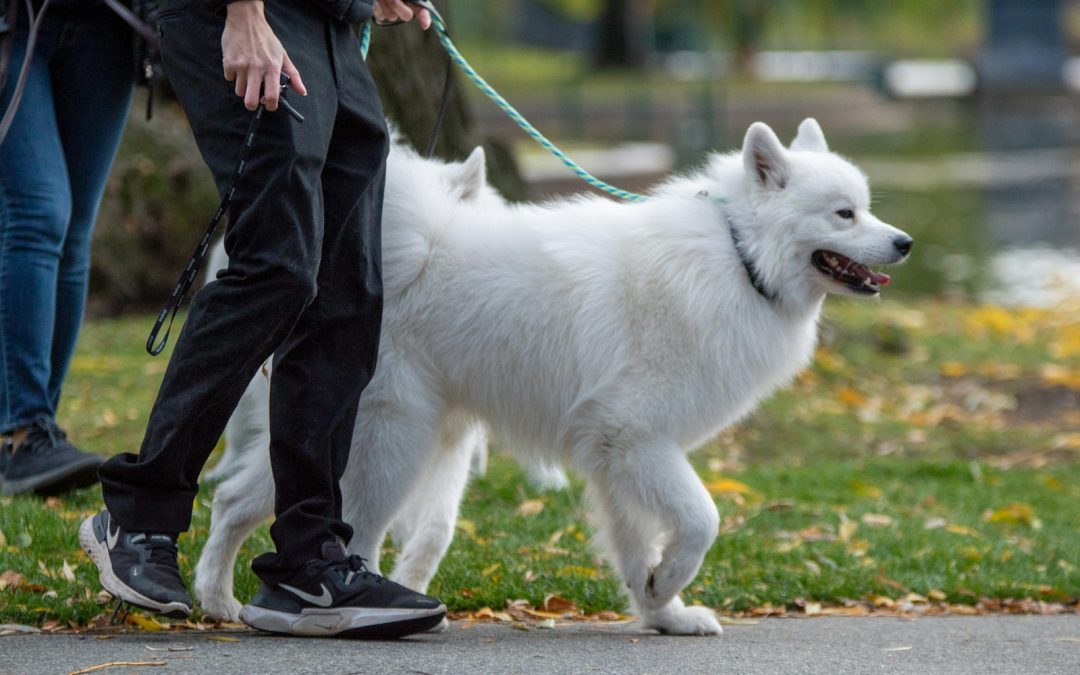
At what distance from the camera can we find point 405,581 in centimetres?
446

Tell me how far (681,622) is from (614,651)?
437 mm

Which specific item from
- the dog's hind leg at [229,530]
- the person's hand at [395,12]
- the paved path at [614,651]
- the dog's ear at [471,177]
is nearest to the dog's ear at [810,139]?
the dog's ear at [471,177]

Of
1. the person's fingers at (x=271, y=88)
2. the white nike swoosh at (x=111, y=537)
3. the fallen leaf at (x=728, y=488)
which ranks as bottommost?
the fallen leaf at (x=728, y=488)

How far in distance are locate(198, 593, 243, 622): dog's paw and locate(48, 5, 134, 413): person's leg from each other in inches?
51.8

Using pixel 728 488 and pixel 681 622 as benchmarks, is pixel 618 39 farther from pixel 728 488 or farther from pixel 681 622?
pixel 681 622

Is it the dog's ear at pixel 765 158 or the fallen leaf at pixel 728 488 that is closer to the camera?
the dog's ear at pixel 765 158

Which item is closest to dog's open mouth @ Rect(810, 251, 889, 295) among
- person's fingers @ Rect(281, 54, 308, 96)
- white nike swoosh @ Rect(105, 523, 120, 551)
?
person's fingers @ Rect(281, 54, 308, 96)

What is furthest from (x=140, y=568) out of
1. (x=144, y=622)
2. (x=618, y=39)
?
(x=618, y=39)

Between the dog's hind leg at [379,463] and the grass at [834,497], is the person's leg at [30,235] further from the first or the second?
the dog's hind leg at [379,463]

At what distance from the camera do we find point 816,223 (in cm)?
422

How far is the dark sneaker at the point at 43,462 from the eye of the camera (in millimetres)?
4934

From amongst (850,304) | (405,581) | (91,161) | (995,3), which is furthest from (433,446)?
(995,3)

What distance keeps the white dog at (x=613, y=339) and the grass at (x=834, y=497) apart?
0.50 metres

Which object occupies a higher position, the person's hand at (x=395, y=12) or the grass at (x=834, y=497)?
the person's hand at (x=395, y=12)
